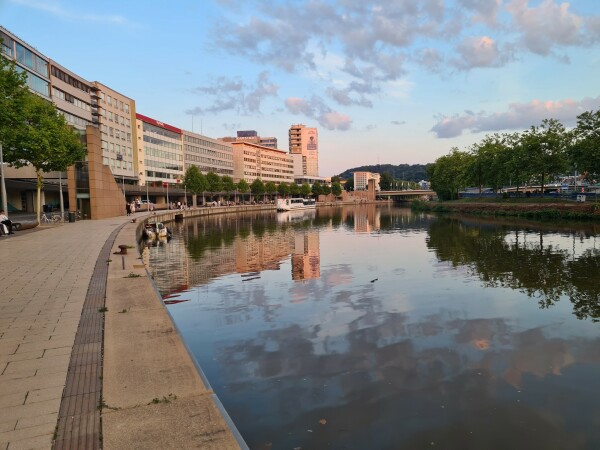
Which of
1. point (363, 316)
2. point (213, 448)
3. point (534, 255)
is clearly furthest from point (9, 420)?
point (534, 255)

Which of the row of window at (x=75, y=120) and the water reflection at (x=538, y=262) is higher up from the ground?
the row of window at (x=75, y=120)

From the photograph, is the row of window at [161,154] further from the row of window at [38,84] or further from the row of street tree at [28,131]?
the row of street tree at [28,131]

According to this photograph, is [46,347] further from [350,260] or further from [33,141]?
[33,141]

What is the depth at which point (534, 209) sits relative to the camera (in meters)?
69.9

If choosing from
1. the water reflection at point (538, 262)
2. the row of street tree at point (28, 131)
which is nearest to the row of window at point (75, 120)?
the row of street tree at point (28, 131)

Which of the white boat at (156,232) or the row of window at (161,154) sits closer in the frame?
the white boat at (156,232)

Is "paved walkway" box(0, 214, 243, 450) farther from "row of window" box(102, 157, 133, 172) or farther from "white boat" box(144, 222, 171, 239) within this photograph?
"row of window" box(102, 157, 133, 172)

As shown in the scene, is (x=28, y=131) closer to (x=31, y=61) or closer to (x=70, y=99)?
(x=31, y=61)

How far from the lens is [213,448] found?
559cm

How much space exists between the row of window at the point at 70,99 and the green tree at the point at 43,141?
47300 millimetres

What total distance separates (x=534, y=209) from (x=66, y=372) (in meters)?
75.0

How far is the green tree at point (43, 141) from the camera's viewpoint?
131 feet

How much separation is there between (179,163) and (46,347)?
146 m

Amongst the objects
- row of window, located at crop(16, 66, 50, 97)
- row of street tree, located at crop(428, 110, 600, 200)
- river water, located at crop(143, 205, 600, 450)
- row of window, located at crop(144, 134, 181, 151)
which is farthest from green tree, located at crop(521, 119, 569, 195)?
row of window, located at crop(144, 134, 181, 151)
